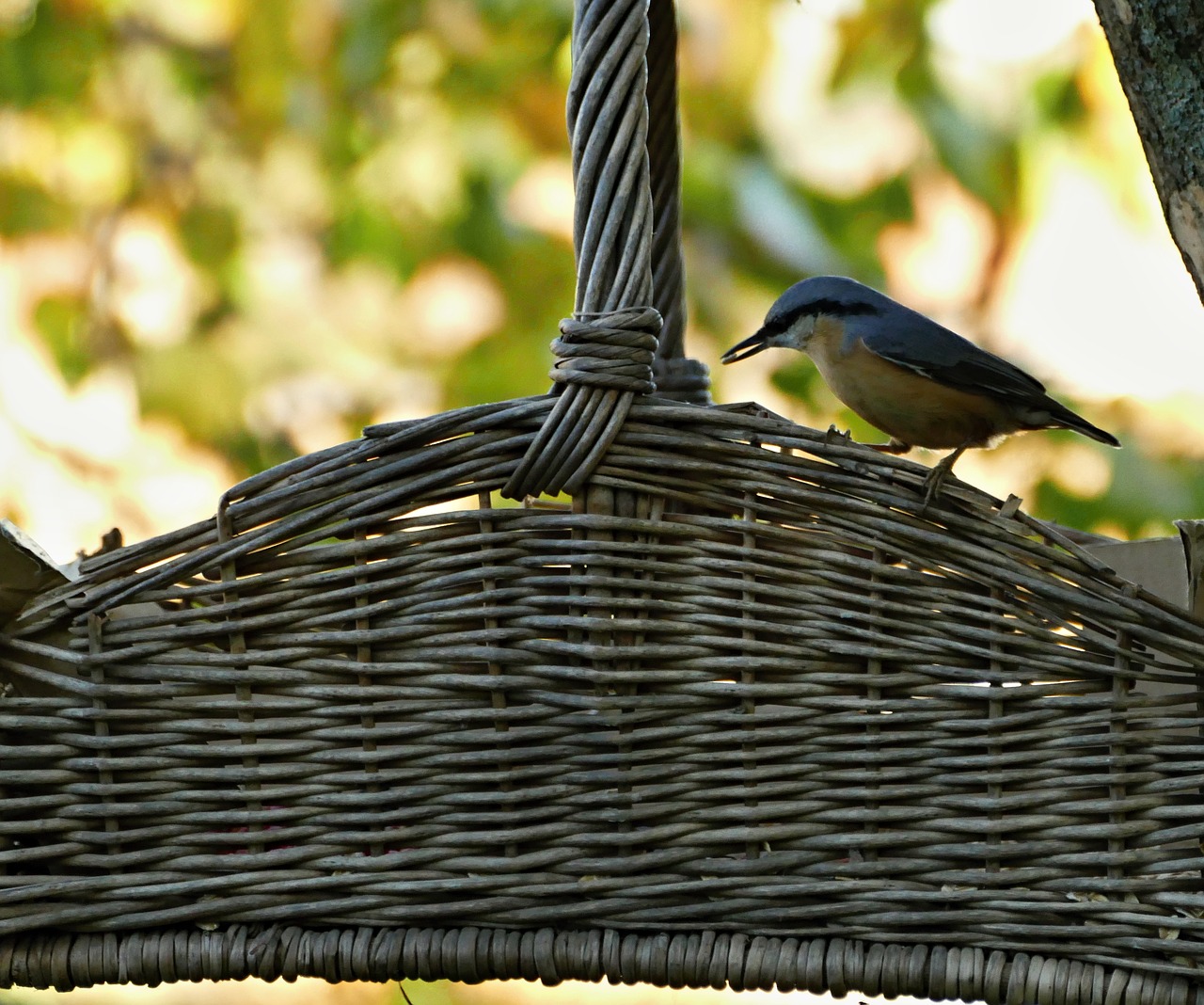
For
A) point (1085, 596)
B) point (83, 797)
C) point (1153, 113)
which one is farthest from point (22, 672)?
point (1153, 113)

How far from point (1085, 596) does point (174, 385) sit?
5.62ft

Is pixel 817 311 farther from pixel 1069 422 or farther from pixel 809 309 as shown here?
pixel 1069 422

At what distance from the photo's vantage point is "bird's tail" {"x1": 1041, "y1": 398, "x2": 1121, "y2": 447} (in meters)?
0.89

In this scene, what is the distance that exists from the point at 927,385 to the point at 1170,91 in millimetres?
252

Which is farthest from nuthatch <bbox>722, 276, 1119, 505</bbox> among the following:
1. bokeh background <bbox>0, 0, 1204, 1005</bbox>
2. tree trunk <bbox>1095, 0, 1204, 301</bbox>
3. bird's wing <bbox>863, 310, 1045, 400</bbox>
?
bokeh background <bbox>0, 0, 1204, 1005</bbox>

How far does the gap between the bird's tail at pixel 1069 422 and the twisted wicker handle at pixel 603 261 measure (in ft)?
1.09

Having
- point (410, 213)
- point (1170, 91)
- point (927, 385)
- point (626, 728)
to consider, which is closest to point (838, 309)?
point (927, 385)

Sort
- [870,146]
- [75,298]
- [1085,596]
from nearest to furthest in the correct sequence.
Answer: [1085,596] < [870,146] < [75,298]

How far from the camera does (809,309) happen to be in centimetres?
104

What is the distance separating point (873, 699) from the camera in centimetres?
73

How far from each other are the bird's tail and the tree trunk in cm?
13

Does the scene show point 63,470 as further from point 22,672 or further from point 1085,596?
point 1085,596

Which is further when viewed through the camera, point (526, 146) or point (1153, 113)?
point (526, 146)

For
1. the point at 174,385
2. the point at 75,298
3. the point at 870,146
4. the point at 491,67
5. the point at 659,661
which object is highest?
the point at 491,67
